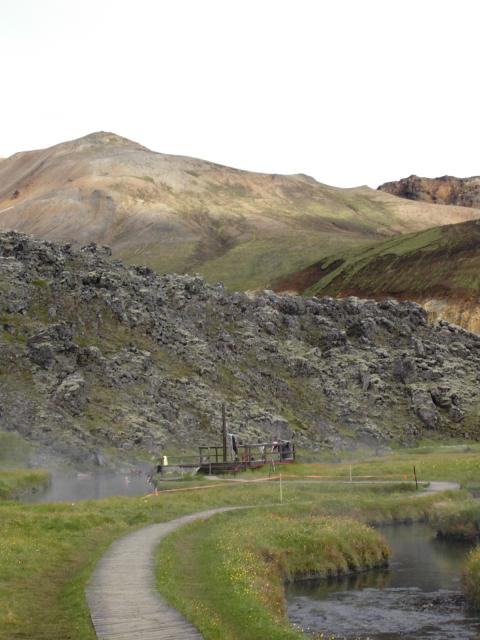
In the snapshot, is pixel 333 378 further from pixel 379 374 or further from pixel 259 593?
pixel 259 593

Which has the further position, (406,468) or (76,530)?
(406,468)

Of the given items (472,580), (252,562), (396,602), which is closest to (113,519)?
(252,562)

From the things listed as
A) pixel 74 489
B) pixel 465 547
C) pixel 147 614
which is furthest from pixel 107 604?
pixel 74 489

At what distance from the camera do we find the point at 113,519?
153 feet

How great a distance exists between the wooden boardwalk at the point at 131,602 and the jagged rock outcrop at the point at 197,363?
4863cm

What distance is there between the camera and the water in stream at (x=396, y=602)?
33.2 m

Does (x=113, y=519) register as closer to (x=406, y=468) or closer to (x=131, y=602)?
(x=131, y=602)

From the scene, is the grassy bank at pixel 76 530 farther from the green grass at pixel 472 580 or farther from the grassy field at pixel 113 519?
the green grass at pixel 472 580

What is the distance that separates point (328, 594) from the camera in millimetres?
39812

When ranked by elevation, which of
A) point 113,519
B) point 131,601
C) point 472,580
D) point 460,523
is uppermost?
point 131,601

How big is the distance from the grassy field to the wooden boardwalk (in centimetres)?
52

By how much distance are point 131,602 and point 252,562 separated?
12302mm

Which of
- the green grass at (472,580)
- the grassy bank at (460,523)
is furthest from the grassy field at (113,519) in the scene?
the green grass at (472,580)

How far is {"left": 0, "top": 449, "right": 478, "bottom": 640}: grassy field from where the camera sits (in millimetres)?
26094
